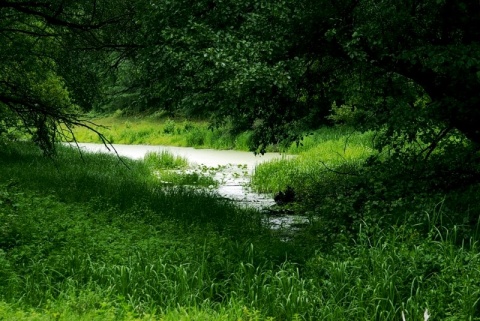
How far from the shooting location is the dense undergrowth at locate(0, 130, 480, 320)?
16.4ft

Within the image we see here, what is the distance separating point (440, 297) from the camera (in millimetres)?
4949

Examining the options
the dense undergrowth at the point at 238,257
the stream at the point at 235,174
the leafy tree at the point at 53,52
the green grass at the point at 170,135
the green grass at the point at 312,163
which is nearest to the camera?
the dense undergrowth at the point at 238,257

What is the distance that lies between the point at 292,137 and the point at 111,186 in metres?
3.30

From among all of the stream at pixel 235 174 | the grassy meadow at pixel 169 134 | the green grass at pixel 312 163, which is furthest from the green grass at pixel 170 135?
the green grass at pixel 312 163

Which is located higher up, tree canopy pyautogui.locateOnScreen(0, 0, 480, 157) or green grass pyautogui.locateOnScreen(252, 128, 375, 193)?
tree canopy pyautogui.locateOnScreen(0, 0, 480, 157)

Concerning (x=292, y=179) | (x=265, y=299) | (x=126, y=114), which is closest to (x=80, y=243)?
(x=265, y=299)

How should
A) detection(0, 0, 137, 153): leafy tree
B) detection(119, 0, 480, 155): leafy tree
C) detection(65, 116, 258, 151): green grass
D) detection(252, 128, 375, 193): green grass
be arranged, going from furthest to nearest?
detection(65, 116, 258, 151): green grass, detection(252, 128, 375, 193): green grass, detection(0, 0, 137, 153): leafy tree, detection(119, 0, 480, 155): leafy tree

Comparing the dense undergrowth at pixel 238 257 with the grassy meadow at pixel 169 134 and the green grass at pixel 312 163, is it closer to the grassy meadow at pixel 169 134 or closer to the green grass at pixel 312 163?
the green grass at pixel 312 163

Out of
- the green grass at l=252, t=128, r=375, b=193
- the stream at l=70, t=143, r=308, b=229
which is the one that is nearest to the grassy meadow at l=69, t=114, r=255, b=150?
the stream at l=70, t=143, r=308, b=229

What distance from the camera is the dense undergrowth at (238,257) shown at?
4.99 m

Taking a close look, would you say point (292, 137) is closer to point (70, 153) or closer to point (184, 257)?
point (184, 257)

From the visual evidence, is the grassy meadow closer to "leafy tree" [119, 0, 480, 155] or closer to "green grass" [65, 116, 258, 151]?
"green grass" [65, 116, 258, 151]

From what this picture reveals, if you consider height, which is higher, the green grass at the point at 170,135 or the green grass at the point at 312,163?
the green grass at the point at 312,163

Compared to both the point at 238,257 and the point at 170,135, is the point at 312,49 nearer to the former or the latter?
the point at 238,257
